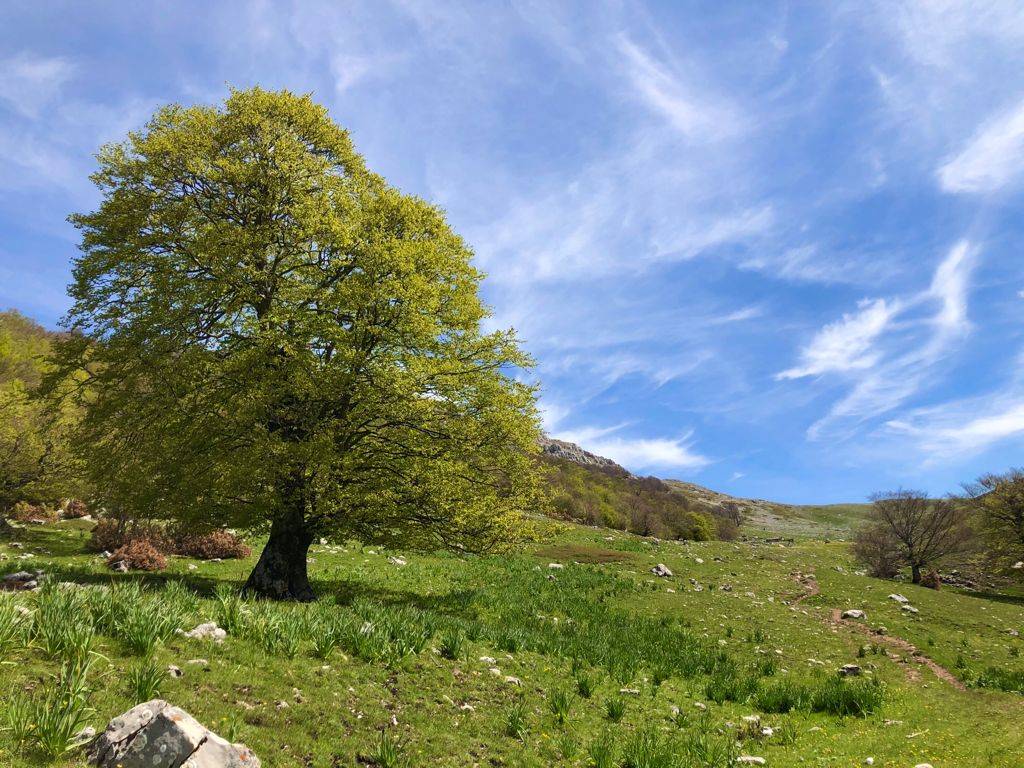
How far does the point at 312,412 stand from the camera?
14.9 metres

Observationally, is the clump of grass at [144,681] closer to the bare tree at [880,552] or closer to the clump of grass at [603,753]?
the clump of grass at [603,753]

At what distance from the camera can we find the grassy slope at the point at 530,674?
21.7ft

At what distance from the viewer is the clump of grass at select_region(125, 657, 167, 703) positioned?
5.85 m

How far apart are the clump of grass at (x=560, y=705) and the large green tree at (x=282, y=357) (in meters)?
7.18

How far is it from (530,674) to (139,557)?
16.3 metres

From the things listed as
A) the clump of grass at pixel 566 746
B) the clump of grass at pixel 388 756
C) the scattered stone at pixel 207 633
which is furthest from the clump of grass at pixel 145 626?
the clump of grass at pixel 566 746

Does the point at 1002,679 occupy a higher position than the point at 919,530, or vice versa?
the point at 919,530

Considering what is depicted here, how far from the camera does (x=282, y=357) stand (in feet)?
48.6

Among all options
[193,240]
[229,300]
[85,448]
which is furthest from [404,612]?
[193,240]

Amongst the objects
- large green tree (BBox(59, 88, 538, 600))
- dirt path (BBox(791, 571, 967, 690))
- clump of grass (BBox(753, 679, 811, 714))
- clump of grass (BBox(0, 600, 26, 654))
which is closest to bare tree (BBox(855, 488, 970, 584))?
dirt path (BBox(791, 571, 967, 690))

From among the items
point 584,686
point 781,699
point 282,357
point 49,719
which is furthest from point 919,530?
point 49,719

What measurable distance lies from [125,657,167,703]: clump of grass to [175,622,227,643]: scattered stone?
5.28 ft

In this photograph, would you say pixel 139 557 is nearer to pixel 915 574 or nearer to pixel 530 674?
pixel 530 674

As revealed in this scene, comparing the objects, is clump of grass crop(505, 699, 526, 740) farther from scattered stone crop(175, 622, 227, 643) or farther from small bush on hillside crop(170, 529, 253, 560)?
small bush on hillside crop(170, 529, 253, 560)
